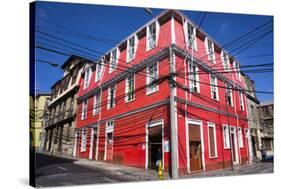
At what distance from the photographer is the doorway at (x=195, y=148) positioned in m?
6.14

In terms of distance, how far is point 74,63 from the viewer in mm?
5504

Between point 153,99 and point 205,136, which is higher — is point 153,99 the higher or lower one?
the higher one

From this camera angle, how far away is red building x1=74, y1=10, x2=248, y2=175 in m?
5.85

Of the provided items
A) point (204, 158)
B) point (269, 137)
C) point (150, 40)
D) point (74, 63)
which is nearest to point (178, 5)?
point (150, 40)

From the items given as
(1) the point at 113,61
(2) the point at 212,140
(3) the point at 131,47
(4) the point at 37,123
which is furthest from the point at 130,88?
(2) the point at 212,140

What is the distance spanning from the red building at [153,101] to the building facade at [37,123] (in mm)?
813

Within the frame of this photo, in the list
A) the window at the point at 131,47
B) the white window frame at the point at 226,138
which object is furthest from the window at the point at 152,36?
the white window frame at the point at 226,138

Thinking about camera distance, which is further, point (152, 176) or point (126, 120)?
point (126, 120)

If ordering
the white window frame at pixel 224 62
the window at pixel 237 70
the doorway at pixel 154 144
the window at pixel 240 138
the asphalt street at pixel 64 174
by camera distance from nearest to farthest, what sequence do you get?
the asphalt street at pixel 64 174 < the doorway at pixel 154 144 < the white window frame at pixel 224 62 < the window at pixel 237 70 < the window at pixel 240 138

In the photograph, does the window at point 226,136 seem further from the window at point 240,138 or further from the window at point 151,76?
the window at point 151,76

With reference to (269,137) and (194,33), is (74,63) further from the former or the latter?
(269,137)

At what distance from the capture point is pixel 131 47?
20.3ft

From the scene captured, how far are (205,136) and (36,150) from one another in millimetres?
3769

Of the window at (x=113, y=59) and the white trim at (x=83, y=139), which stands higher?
the window at (x=113, y=59)
